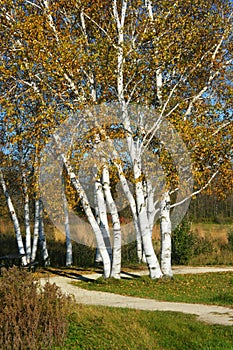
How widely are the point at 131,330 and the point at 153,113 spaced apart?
1068 centimetres

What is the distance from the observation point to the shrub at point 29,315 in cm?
839

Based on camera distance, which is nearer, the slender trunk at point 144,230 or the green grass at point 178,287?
the green grass at point 178,287

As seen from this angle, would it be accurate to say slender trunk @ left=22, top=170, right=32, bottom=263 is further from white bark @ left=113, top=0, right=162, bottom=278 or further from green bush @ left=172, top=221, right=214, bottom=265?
green bush @ left=172, top=221, right=214, bottom=265

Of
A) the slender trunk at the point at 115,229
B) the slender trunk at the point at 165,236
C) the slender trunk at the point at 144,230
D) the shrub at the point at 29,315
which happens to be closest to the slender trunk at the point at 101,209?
the slender trunk at the point at 115,229

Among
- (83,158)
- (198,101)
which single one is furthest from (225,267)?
(83,158)

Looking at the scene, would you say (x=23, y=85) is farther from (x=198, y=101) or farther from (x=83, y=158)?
(x=198, y=101)

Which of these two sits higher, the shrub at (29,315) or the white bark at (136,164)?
the white bark at (136,164)

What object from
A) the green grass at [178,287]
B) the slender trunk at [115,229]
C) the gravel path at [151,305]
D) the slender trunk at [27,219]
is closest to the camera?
the gravel path at [151,305]

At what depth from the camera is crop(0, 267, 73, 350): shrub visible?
27.5ft

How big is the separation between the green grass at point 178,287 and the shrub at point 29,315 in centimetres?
573

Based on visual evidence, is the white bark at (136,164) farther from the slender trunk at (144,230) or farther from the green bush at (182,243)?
the green bush at (182,243)

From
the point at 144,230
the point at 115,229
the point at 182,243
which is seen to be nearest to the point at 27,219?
the point at 115,229

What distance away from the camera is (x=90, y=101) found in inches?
695

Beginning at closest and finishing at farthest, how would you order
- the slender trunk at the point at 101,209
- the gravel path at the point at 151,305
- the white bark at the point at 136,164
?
the gravel path at the point at 151,305 → the white bark at the point at 136,164 → the slender trunk at the point at 101,209
